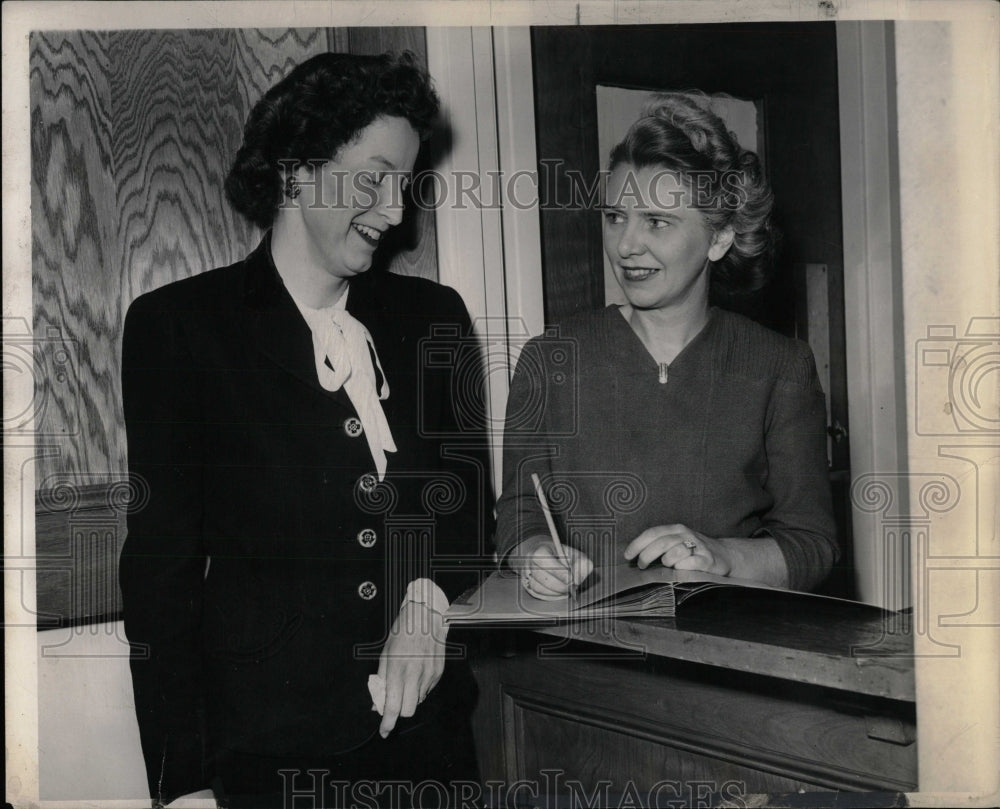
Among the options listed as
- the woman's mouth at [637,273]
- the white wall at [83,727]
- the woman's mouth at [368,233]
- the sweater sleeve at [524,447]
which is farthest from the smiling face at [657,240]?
the white wall at [83,727]

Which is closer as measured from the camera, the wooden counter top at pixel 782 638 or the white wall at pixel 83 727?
the wooden counter top at pixel 782 638

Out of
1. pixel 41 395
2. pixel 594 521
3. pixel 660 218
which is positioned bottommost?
pixel 594 521

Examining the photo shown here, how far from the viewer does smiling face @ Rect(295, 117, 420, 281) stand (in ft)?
2.64

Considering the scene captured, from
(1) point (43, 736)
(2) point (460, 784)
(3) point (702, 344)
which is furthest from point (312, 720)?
(3) point (702, 344)

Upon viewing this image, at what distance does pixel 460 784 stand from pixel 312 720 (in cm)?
15

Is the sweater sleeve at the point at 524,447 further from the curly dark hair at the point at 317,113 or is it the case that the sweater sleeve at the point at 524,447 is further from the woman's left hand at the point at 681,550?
the curly dark hair at the point at 317,113

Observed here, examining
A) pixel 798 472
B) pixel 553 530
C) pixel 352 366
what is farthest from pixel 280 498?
pixel 798 472

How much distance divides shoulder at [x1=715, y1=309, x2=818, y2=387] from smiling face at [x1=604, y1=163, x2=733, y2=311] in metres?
0.04

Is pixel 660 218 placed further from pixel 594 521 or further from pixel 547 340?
pixel 594 521

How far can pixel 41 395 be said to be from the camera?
840mm

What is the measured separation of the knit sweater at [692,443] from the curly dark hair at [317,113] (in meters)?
0.25

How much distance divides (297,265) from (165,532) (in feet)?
0.90

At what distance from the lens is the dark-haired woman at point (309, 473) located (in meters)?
0.81

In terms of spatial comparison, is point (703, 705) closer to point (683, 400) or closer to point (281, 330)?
point (683, 400)
